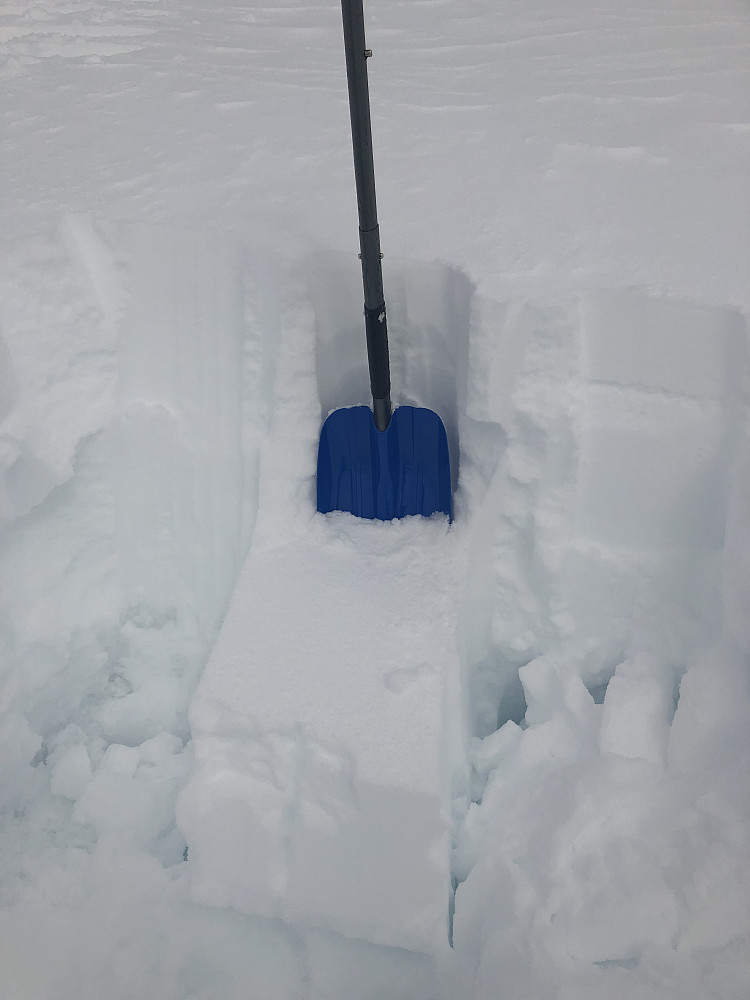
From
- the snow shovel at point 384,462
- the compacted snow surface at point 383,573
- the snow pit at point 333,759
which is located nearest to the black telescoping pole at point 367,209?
the snow shovel at point 384,462

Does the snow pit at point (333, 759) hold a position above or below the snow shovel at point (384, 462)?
below

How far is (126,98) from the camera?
7.60ft

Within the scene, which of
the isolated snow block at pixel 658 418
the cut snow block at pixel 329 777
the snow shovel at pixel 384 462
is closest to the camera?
the cut snow block at pixel 329 777

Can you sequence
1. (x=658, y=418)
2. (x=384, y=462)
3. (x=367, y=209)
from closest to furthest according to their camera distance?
(x=367, y=209) < (x=658, y=418) < (x=384, y=462)

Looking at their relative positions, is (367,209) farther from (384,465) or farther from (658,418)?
(658,418)

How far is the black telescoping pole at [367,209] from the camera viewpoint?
128 cm

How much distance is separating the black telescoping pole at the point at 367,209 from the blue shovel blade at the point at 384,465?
0.05 m

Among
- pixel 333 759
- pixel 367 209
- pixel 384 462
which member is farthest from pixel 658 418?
pixel 333 759

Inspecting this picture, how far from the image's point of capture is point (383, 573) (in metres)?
1.66

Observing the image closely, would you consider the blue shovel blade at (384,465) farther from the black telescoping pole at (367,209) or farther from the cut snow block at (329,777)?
the cut snow block at (329,777)

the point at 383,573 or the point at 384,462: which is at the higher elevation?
the point at 384,462

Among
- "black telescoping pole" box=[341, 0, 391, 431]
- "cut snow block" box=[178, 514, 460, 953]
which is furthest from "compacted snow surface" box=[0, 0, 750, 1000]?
"black telescoping pole" box=[341, 0, 391, 431]

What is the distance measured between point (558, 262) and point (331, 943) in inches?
53.7

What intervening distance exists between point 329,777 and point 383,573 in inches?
16.0
